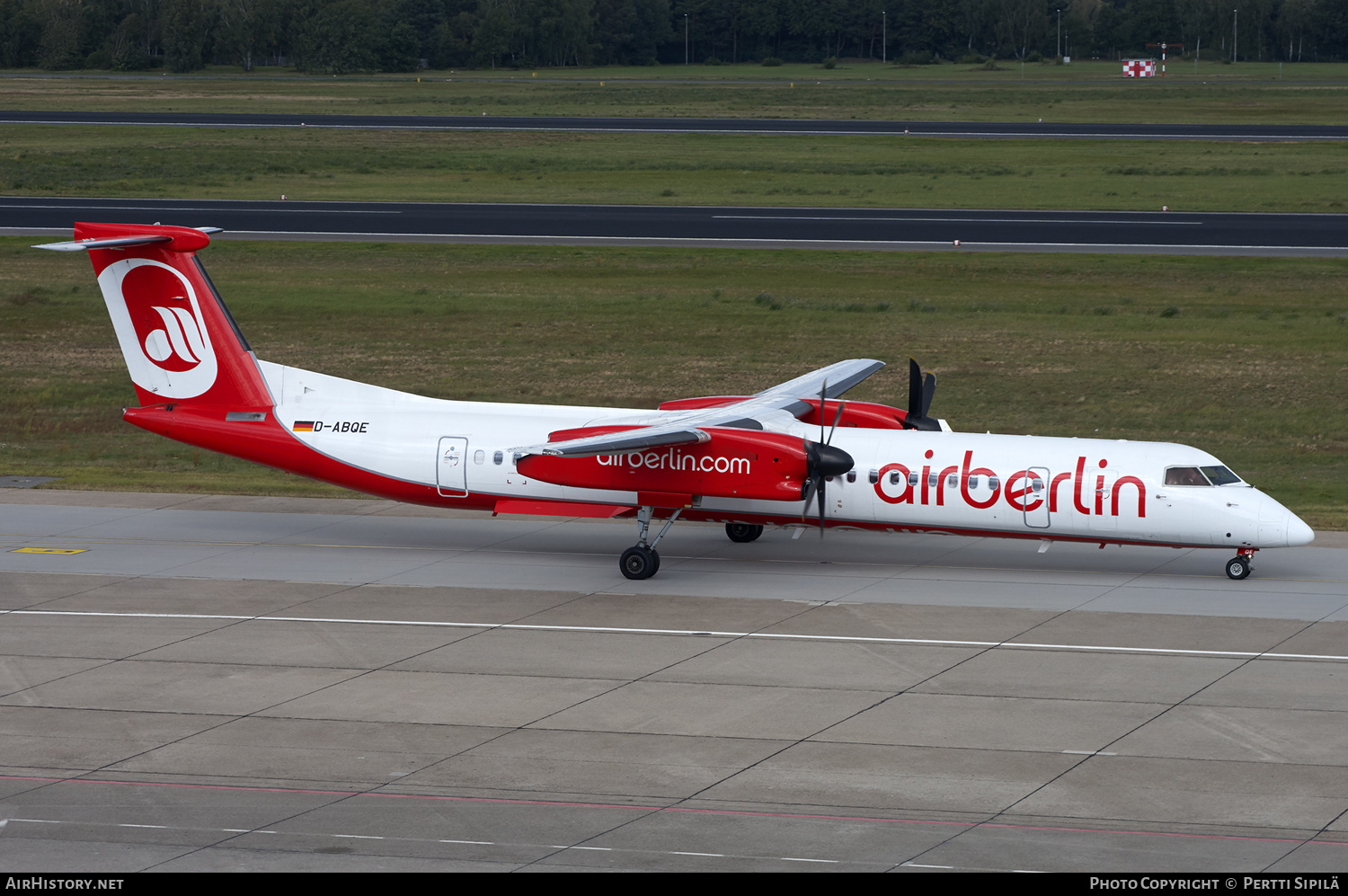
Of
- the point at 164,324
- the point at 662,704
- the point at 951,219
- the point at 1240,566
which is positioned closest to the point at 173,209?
the point at 951,219

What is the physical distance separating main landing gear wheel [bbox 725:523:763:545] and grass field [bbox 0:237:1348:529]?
11.7 m

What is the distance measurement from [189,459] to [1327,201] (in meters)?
56.0

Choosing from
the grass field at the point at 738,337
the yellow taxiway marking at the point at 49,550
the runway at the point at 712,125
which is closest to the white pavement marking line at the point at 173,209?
the grass field at the point at 738,337

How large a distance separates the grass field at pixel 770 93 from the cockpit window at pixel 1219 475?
91273 mm

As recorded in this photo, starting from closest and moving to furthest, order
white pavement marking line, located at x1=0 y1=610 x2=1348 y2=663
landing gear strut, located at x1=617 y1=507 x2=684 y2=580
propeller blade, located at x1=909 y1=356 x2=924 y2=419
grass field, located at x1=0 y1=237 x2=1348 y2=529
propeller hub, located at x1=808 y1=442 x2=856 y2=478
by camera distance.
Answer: white pavement marking line, located at x1=0 y1=610 x2=1348 y2=663
propeller hub, located at x1=808 y1=442 x2=856 y2=478
landing gear strut, located at x1=617 y1=507 x2=684 y2=580
propeller blade, located at x1=909 y1=356 x2=924 y2=419
grass field, located at x1=0 y1=237 x2=1348 y2=529

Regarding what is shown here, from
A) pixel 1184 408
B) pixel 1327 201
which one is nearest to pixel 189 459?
pixel 1184 408

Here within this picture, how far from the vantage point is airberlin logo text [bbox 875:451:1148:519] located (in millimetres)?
26234

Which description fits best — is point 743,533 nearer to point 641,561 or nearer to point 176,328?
point 641,561

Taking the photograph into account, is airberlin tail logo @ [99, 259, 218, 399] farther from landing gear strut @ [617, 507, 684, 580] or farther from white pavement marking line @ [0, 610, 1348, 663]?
landing gear strut @ [617, 507, 684, 580]

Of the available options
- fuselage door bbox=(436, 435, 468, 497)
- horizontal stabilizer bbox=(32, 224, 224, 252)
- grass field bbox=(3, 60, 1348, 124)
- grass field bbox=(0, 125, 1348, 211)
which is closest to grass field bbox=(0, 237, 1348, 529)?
horizontal stabilizer bbox=(32, 224, 224, 252)

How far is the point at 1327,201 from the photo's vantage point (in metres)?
72.4

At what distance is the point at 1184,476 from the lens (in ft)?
86.3

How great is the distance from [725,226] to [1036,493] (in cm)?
4369

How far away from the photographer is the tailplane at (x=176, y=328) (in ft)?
96.6
